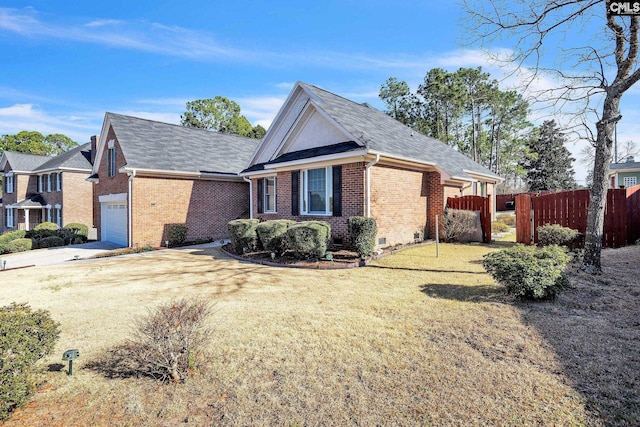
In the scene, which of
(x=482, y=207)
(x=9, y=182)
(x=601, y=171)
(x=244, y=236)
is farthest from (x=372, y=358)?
(x=9, y=182)

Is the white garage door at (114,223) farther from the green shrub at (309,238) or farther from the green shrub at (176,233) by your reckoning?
the green shrub at (309,238)

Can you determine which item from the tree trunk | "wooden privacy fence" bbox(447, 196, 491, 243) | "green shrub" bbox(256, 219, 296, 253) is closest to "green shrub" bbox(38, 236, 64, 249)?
"green shrub" bbox(256, 219, 296, 253)

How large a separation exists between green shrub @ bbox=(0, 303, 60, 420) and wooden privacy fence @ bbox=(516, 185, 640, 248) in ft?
44.1

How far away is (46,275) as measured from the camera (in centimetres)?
937

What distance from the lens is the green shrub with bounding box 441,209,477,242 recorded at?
1271 centimetres

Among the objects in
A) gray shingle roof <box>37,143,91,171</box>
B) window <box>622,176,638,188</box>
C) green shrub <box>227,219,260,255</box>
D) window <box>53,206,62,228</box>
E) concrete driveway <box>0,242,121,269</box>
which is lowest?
concrete driveway <box>0,242,121,269</box>

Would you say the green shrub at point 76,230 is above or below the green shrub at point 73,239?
above

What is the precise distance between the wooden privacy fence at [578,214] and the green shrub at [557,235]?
1.05m

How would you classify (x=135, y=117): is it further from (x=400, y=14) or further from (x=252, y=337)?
(x=252, y=337)

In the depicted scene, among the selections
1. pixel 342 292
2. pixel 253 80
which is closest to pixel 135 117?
pixel 253 80

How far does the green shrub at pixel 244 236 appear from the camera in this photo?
11.8 metres

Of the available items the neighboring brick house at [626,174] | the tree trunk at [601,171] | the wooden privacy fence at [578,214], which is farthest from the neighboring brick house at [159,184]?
the neighboring brick house at [626,174]

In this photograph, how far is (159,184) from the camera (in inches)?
619

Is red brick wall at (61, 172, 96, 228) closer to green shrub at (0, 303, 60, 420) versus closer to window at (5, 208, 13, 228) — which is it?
window at (5, 208, 13, 228)
